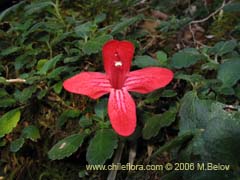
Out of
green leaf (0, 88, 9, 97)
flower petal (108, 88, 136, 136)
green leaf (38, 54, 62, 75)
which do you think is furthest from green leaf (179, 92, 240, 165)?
green leaf (0, 88, 9, 97)

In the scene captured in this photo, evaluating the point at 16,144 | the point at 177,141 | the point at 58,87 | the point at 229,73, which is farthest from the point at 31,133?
the point at 229,73

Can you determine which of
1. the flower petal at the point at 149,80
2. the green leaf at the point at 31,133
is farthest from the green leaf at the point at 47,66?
the flower petal at the point at 149,80

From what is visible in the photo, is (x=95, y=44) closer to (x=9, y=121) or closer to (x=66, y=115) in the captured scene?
(x=66, y=115)

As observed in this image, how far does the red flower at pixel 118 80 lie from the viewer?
0.99 metres

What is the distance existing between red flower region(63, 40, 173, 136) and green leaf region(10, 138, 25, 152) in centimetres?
25

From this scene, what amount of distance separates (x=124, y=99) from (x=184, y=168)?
22 centimetres

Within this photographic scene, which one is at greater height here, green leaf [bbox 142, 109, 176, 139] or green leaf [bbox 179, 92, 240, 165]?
green leaf [bbox 179, 92, 240, 165]

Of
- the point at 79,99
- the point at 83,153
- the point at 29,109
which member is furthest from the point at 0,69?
the point at 83,153

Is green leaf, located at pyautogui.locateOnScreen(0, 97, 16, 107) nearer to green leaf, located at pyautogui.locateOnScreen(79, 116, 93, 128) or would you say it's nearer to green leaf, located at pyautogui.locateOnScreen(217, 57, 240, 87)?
green leaf, located at pyautogui.locateOnScreen(79, 116, 93, 128)

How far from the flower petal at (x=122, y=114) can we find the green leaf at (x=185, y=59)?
9.2 inches

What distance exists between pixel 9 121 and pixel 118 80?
0.37m

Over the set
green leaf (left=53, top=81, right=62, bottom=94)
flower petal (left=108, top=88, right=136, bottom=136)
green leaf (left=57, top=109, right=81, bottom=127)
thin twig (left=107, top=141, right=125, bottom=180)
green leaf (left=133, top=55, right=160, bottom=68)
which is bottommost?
thin twig (left=107, top=141, right=125, bottom=180)

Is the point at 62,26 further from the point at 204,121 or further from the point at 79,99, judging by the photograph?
the point at 204,121

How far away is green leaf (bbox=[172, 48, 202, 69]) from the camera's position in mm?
1159
